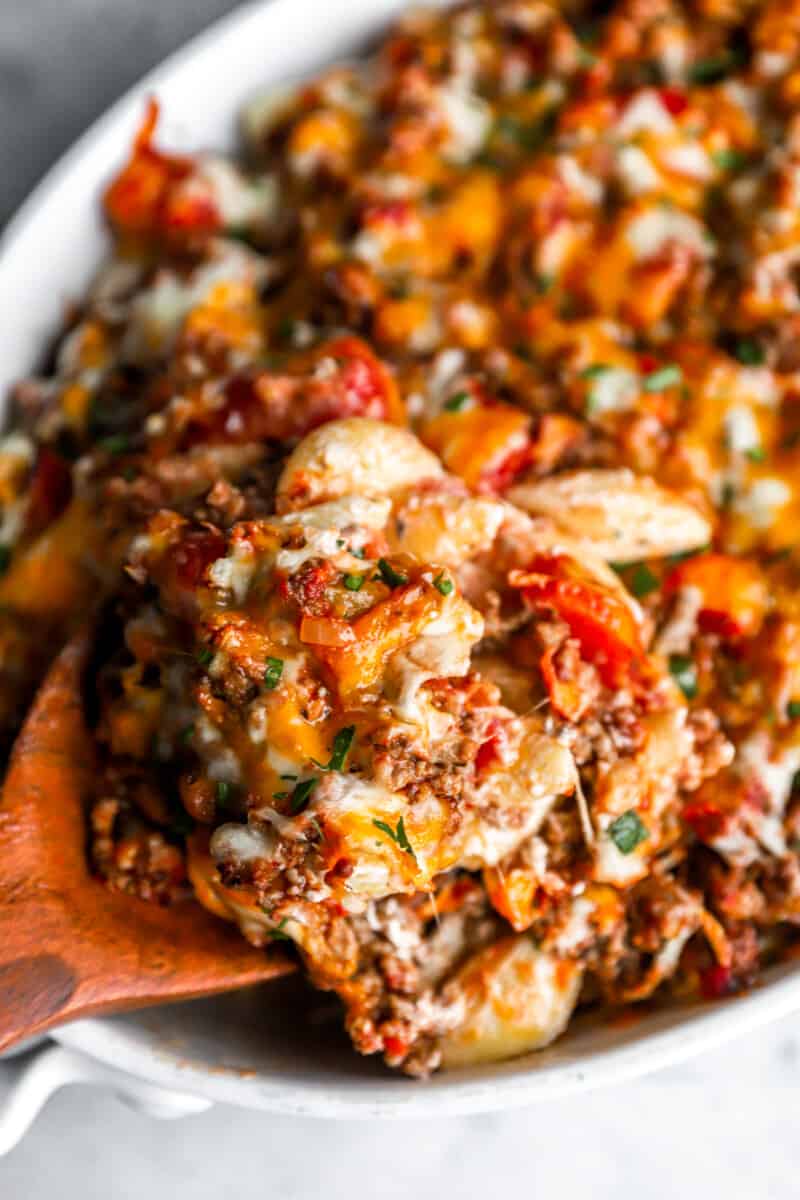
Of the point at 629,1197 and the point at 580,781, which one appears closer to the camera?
the point at 580,781

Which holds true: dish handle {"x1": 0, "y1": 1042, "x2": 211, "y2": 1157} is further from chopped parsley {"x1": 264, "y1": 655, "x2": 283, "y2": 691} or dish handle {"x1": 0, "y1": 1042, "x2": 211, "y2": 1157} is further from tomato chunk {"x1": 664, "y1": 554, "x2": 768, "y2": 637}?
tomato chunk {"x1": 664, "y1": 554, "x2": 768, "y2": 637}

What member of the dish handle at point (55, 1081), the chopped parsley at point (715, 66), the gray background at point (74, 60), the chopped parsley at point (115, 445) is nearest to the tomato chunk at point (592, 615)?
the chopped parsley at point (115, 445)

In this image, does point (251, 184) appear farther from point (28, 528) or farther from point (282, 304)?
point (28, 528)

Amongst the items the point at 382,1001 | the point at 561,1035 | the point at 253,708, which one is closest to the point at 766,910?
the point at 561,1035

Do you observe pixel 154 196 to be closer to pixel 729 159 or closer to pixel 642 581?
pixel 729 159

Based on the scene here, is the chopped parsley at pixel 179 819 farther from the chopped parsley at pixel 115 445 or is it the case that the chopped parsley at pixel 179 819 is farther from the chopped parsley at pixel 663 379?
the chopped parsley at pixel 663 379

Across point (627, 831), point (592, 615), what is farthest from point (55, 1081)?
point (592, 615)

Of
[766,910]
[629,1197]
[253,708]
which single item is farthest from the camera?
[629,1197]
